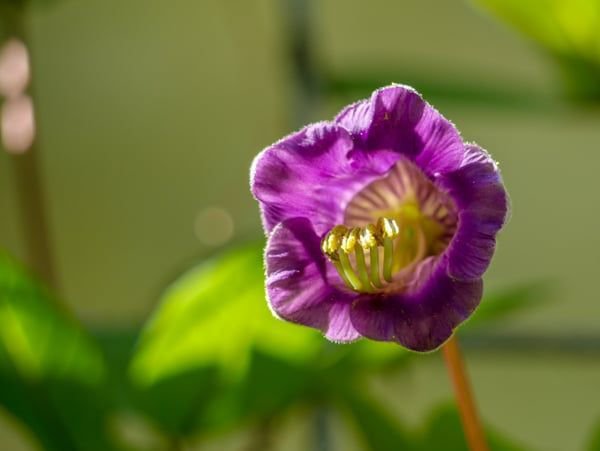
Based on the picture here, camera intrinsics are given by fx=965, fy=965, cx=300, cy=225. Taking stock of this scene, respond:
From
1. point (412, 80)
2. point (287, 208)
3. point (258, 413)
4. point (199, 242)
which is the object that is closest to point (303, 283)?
point (287, 208)

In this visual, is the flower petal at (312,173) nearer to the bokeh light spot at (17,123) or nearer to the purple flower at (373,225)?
the purple flower at (373,225)

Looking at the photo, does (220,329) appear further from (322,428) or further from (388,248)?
(322,428)

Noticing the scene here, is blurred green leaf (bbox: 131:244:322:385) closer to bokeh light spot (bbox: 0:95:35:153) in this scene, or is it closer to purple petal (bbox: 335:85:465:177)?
purple petal (bbox: 335:85:465:177)

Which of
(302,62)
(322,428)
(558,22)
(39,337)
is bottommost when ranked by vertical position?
(322,428)

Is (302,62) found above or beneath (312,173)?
beneath

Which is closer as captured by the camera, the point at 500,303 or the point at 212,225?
the point at 500,303

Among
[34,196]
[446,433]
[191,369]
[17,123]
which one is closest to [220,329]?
[191,369]
